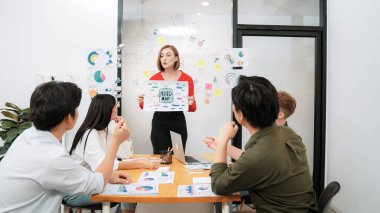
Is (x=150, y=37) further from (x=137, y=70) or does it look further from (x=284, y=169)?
(x=284, y=169)

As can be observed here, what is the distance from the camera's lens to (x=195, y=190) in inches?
→ 58.8

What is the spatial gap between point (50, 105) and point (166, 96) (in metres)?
1.49

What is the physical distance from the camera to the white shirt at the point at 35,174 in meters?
1.17

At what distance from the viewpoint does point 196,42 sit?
3.47 meters

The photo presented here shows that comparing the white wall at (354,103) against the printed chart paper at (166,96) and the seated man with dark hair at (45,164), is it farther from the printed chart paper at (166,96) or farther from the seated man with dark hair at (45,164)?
the seated man with dark hair at (45,164)

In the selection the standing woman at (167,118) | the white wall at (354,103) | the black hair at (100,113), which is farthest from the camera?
the standing woman at (167,118)

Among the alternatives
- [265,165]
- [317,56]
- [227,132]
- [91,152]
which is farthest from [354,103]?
[91,152]

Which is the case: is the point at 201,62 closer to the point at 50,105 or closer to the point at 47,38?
the point at 47,38

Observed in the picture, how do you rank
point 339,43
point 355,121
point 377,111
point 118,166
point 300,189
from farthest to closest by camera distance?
point 339,43
point 355,121
point 377,111
point 118,166
point 300,189

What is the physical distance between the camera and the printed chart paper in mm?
2670

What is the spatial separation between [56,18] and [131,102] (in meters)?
1.28

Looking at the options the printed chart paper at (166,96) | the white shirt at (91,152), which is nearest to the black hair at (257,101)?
the white shirt at (91,152)

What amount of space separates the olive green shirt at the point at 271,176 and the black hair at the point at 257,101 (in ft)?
0.17

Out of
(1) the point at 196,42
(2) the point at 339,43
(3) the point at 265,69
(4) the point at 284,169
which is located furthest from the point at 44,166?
A: (2) the point at 339,43
